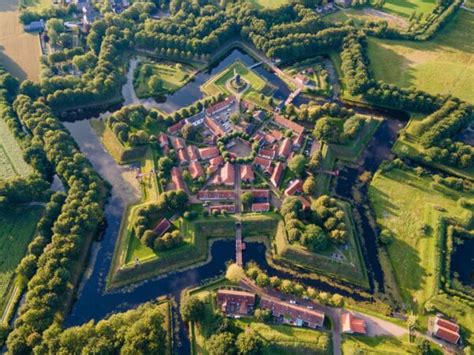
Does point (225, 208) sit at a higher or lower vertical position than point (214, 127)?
lower

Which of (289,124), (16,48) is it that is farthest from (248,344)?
(16,48)

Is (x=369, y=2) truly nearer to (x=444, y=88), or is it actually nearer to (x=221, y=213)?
(x=444, y=88)

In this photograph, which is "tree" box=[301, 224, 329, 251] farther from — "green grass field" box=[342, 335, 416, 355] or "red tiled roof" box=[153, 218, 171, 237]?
"red tiled roof" box=[153, 218, 171, 237]

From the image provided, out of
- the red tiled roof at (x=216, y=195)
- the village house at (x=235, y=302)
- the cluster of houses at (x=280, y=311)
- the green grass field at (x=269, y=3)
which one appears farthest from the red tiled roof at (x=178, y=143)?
the green grass field at (x=269, y=3)

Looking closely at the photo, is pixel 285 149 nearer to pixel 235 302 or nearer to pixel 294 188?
pixel 294 188

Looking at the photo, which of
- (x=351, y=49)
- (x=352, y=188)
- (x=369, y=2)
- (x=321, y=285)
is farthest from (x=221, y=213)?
(x=369, y=2)

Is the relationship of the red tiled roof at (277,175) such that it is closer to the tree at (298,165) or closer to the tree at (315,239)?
the tree at (298,165)
